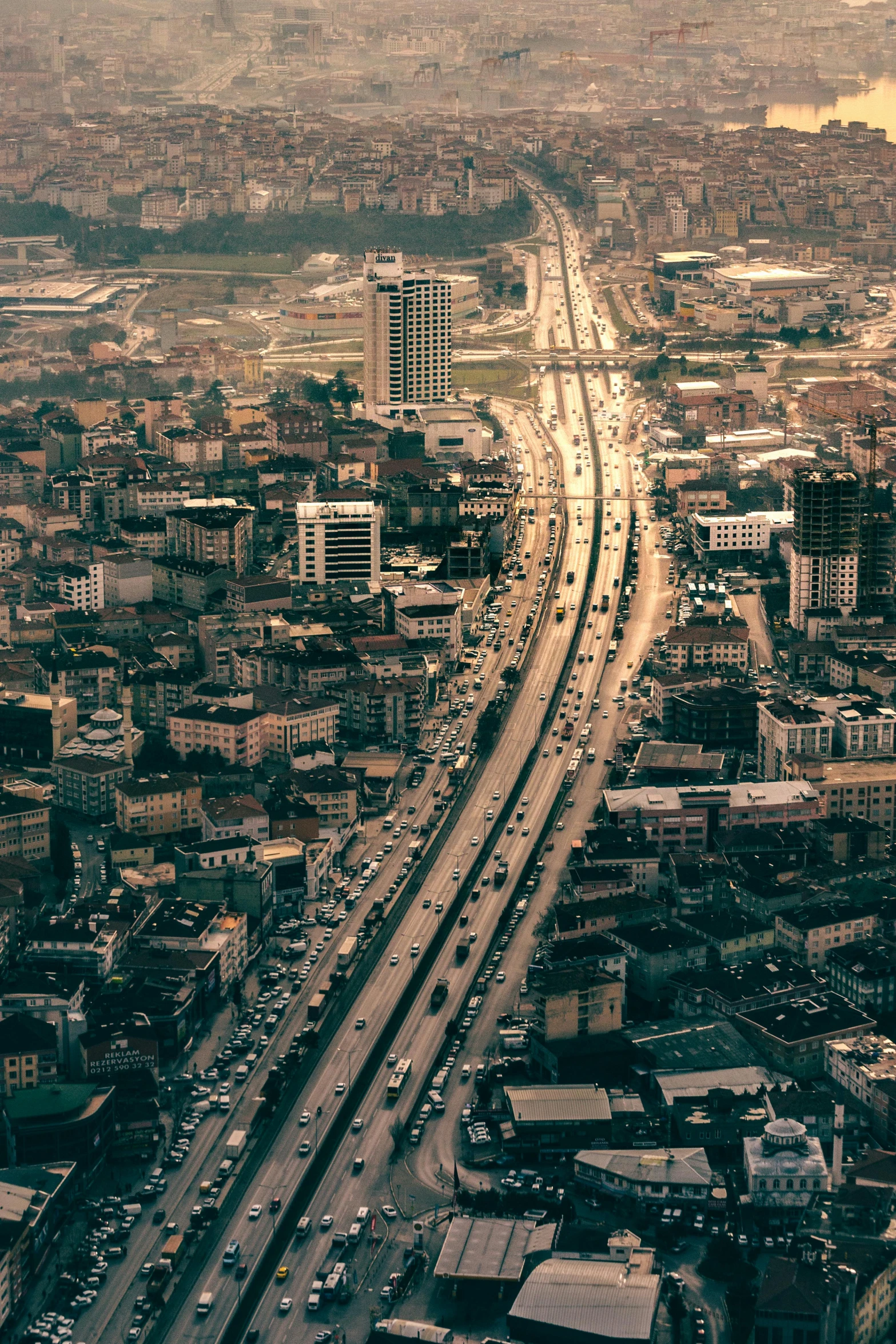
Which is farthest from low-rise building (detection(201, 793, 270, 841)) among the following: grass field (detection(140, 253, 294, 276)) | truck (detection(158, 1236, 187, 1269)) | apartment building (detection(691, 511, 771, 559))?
grass field (detection(140, 253, 294, 276))

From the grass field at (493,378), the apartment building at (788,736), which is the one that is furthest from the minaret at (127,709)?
the grass field at (493,378)

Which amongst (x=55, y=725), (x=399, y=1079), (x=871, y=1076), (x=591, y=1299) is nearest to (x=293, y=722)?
(x=55, y=725)

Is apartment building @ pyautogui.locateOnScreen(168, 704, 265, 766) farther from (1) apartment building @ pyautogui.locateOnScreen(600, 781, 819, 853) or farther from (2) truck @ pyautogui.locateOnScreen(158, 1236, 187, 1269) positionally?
(2) truck @ pyautogui.locateOnScreen(158, 1236, 187, 1269)

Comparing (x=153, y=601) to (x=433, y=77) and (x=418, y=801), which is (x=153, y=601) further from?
(x=433, y=77)

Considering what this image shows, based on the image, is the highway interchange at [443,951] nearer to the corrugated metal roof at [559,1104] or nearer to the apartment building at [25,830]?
the corrugated metal roof at [559,1104]

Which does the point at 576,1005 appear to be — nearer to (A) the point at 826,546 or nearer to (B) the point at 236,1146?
(B) the point at 236,1146

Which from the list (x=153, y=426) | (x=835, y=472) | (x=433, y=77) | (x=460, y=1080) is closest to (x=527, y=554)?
(x=835, y=472)
